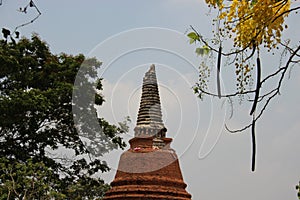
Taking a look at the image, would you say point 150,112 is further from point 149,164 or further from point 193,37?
point 193,37

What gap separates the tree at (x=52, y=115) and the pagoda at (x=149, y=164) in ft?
2.29

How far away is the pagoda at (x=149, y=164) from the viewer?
54.3 ft

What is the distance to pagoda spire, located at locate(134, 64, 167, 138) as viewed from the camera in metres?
18.0

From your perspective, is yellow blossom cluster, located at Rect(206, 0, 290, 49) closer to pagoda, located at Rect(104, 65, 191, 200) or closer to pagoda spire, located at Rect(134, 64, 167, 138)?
pagoda, located at Rect(104, 65, 191, 200)

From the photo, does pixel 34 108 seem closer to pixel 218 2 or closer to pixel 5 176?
pixel 5 176

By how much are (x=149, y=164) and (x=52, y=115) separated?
370cm

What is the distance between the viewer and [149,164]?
56.0 ft

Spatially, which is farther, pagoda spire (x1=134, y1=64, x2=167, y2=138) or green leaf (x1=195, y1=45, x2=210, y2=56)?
pagoda spire (x1=134, y1=64, x2=167, y2=138)

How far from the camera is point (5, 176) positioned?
14727 millimetres

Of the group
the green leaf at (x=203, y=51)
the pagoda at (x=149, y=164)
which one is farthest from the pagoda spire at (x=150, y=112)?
the green leaf at (x=203, y=51)

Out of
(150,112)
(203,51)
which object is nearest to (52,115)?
(150,112)

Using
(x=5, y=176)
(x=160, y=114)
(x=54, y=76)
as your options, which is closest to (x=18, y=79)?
(x=54, y=76)

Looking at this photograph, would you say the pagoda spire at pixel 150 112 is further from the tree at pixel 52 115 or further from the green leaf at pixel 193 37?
the green leaf at pixel 193 37

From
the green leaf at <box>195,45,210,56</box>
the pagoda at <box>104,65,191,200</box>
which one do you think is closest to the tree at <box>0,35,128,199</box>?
the pagoda at <box>104,65,191,200</box>
